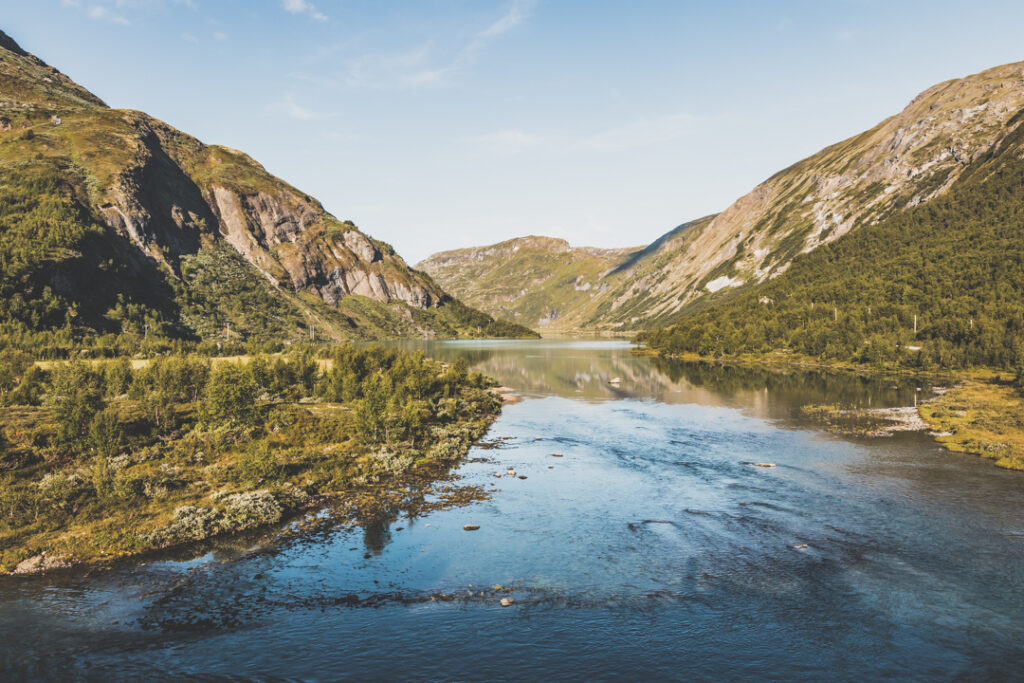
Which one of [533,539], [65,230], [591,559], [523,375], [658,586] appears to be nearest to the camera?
[658,586]

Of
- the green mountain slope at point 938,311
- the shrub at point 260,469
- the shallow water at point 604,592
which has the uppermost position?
the green mountain slope at point 938,311

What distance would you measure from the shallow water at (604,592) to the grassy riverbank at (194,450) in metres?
4.76

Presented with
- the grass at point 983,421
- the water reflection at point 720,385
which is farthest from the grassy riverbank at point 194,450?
the grass at point 983,421

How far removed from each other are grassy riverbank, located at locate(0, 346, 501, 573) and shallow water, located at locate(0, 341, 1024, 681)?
4.76 meters

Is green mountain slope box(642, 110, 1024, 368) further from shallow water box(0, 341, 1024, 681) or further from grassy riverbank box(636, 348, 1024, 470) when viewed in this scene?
shallow water box(0, 341, 1024, 681)

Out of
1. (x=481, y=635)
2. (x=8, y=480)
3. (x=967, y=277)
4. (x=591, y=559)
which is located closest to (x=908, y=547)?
(x=591, y=559)

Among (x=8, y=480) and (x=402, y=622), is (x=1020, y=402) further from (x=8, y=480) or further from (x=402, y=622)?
(x=8, y=480)

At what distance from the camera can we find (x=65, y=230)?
196500mm

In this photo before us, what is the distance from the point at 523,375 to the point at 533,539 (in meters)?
120

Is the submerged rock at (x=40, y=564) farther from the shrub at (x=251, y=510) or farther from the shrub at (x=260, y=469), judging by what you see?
the shrub at (x=260, y=469)

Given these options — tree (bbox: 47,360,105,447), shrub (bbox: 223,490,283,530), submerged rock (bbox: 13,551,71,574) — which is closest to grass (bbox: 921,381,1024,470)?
shrub (bbox: 223,490,283,530)

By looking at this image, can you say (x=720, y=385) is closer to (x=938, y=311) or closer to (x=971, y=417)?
(x=971, y=417)

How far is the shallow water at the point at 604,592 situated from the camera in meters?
22.9

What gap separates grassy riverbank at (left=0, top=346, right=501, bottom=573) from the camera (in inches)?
1439
